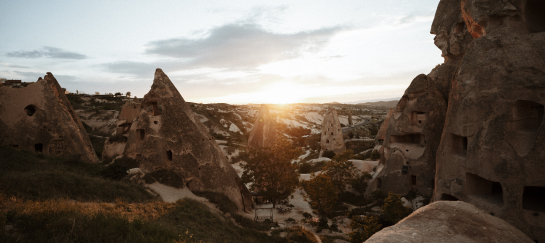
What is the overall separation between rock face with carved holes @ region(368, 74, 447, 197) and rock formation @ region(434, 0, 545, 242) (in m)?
5.60

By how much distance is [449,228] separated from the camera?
6.80 m

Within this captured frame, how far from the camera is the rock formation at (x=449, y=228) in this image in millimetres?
6336

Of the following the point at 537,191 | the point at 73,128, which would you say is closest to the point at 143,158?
the point at 73,128

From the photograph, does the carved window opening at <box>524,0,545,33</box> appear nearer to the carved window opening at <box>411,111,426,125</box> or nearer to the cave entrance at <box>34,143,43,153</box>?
the carved window opening at <box>411,111,426,125</box>

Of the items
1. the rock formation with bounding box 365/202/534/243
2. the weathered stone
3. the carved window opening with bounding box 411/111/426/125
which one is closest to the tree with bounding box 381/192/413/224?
the weathered stone

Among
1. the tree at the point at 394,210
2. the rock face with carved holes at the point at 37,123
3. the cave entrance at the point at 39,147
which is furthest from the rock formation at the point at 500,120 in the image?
the cave entrance at the point at 39,147

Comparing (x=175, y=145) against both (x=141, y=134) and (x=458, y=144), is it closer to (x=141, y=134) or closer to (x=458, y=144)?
(x=141, y=134)

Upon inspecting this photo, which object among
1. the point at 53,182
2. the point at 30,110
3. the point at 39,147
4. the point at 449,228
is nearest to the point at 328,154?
the point at 39,147

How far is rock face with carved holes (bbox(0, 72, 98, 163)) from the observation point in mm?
17484

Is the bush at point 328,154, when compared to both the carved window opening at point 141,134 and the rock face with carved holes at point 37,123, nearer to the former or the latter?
the carved window opening at point 141,134

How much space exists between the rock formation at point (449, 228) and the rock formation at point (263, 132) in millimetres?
20320

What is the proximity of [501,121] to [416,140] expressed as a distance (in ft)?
33.9

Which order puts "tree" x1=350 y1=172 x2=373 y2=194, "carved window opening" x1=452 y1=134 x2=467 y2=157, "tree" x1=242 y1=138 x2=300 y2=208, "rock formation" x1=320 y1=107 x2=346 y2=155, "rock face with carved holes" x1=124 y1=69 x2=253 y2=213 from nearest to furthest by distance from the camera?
"carved window opening" x1=452 y1=134 x2=467 y2=157, "rock face with carved holes" x1=124 y1=69 x2=253 y2=213, "tree" x1=242 y1=138 x2=300 y2=208, "tree" x1=350 y1=172 x2=373 y2=194, "rock formation" x1=320 y1=107 x2=346 y2=155

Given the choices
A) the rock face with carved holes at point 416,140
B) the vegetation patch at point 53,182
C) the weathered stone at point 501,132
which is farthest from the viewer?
the rock face with carved holes at point 416,140
